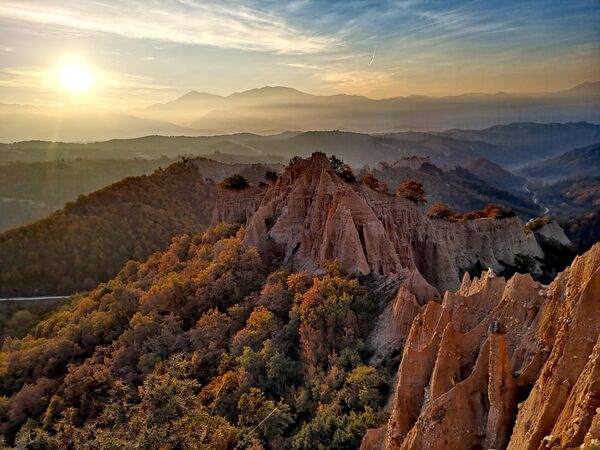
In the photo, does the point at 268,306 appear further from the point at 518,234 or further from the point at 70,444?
the point at 518,234

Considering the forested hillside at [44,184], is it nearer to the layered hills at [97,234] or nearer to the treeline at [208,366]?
the layered hills at [97,234]

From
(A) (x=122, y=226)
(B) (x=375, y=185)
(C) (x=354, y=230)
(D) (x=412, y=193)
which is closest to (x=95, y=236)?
(A) (x=122, y=226)

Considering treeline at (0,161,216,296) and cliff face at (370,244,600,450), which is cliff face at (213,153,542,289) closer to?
cliff face at (370,244,600,450)

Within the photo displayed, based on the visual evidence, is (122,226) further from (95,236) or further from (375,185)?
(375,185)

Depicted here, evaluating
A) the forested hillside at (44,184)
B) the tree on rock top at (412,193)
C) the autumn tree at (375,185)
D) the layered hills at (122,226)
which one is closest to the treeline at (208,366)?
the layered hills at (122,226)

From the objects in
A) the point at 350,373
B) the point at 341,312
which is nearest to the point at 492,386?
the point at 350,373

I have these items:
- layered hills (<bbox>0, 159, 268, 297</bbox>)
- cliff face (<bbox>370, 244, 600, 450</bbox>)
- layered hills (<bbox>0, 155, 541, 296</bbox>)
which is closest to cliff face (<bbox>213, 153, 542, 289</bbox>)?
layered hills (<bbox>0, 155, 541, 296</bbox>)
